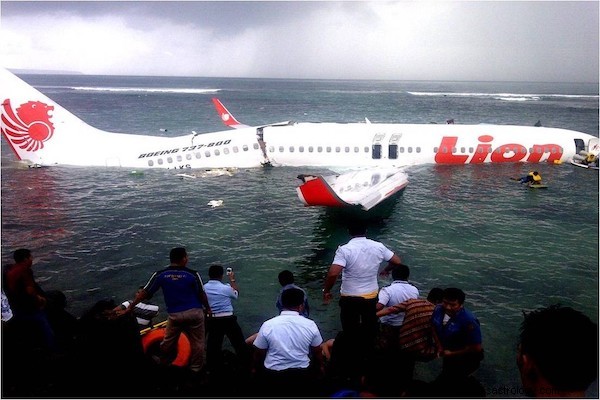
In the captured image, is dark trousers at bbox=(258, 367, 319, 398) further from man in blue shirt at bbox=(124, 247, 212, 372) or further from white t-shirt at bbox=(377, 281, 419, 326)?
white t-shirt at bbox=(377, 281, 419, 326)

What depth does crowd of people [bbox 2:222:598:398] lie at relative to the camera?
661 cm

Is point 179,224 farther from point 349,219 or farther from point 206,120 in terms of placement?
point 206,120

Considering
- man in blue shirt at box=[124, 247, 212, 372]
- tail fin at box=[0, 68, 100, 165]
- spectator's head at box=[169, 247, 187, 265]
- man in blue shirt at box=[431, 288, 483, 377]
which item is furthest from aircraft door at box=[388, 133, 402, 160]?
spectator's head at box=[169, 247, 187, 265]

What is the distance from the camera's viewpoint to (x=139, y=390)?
24.5ft

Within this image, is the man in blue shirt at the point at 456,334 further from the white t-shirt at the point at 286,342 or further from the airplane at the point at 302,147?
the airplane at the point at 302,147

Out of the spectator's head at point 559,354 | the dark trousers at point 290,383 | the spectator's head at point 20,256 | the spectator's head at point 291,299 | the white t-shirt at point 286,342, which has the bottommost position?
the dark trousers at point 290,383

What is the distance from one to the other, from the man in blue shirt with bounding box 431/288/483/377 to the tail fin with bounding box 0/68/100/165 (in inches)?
1141

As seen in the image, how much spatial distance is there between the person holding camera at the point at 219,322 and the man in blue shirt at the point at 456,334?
3.87 meters

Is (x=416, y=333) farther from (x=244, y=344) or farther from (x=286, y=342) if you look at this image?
(x=244, y=344)

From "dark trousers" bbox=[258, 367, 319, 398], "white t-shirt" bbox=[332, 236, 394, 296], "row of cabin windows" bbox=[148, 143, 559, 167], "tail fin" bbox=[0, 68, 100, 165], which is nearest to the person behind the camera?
"dark trousers" bbox=[258, 367, 319, 398]

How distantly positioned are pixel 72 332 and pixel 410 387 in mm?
7828

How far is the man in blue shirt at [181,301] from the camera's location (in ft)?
27.4

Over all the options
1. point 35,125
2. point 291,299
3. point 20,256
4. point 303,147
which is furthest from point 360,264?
point 35,125

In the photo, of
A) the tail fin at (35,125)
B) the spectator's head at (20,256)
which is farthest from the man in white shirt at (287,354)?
the tail fin at (35,125)
